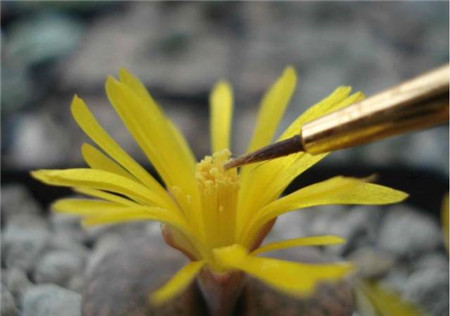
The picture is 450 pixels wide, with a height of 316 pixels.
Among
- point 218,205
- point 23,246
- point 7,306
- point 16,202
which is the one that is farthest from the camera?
point 16,202

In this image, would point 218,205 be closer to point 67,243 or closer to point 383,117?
point 383,117

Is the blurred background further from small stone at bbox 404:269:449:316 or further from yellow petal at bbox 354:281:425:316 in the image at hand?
yellow petal at bbox 354:281:425:316

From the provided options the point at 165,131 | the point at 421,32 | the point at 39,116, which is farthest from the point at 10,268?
the point at 421,32

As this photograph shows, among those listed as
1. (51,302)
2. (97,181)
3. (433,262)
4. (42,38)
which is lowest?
(433,262)

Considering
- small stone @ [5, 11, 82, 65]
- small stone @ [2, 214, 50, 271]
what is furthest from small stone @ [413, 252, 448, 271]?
small stone @ [5, 11, 82, 65]

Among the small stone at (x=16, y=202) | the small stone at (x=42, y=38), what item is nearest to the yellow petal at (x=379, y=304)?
the small stone at (x=16, y=202)

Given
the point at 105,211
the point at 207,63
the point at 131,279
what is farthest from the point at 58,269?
the point at 207,63

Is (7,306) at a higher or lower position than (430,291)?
higher

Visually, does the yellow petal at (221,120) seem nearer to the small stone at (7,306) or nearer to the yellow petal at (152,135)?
the yellow petal at (152,135)

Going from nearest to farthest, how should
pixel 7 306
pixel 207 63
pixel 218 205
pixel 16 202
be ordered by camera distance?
pixel 218 205 < pixel 7 306 < pixel 16 202 < pixel 207 63
